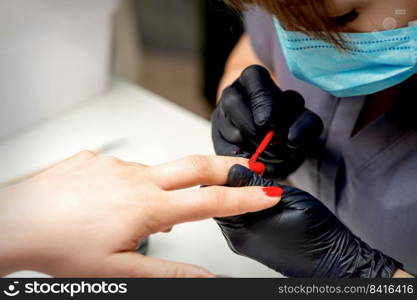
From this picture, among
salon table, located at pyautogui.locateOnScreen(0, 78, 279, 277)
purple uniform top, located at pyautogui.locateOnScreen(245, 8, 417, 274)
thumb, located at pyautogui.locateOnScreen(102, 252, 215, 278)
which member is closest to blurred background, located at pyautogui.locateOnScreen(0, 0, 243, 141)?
salon table, located at pyautogui.locateOnScreen(0, 78, 279, 277)

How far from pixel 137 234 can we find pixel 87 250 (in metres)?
0.06

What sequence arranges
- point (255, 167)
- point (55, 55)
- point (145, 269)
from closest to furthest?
point (145, 269) → point (255, 167) → point (55, 55)

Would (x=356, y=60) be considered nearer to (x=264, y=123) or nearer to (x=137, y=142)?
(x=264, y=123)

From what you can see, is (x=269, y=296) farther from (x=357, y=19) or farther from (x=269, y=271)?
(x=357, y=19)

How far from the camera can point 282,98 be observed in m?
0.83

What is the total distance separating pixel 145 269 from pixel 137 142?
1.33 feet

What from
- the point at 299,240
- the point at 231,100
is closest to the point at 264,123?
the point at 231,100

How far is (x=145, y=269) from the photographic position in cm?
62

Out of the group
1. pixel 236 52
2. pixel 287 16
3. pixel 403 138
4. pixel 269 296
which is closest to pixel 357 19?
pixel 287 16

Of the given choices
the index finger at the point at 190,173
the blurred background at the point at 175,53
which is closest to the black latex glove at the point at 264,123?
the index finger at the point at 190,173

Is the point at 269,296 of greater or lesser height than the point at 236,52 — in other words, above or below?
below

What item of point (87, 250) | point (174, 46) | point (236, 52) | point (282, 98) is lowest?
point (87, 250)

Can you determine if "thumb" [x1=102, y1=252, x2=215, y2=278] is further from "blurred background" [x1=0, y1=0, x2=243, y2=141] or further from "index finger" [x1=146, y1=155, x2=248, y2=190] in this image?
"blurred background" [x1=0, y1=0, x2=243, y2=141]

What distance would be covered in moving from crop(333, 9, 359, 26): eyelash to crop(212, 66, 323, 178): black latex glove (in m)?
0.17
